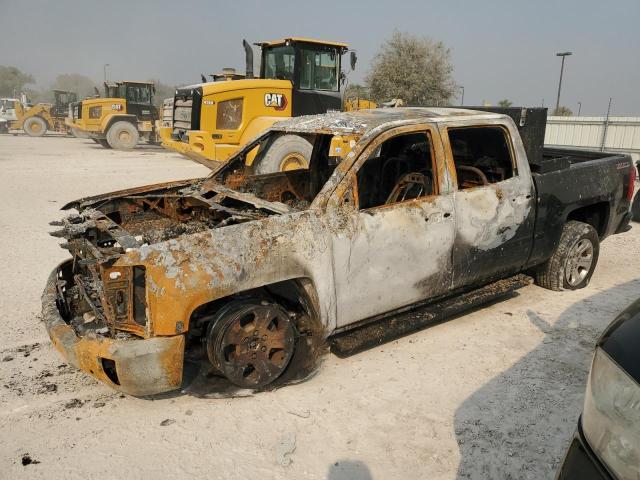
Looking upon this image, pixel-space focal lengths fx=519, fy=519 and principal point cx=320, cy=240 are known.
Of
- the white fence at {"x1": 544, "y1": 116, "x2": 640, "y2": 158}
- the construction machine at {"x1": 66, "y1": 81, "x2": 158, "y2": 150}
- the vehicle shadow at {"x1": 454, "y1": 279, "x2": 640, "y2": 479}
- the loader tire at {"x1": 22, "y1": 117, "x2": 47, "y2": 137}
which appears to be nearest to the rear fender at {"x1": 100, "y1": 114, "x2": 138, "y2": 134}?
the construction machine at {"x1": 66, "y1": 81, "x2": 158, "y2": 150}

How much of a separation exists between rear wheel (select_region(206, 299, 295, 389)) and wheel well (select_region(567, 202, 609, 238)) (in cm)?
346

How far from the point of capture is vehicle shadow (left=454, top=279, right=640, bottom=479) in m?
2.81

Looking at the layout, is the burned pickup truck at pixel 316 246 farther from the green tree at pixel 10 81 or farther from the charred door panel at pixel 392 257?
the green tree at pixel 10 81

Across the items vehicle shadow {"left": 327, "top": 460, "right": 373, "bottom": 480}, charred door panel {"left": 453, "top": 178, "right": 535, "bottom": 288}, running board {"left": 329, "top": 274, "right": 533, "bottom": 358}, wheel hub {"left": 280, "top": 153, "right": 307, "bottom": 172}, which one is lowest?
vehicle shadow {"left": 327, "top": 460, "right": 373, "bottom": 480}

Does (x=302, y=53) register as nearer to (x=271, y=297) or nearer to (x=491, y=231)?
(x=491, y=231)

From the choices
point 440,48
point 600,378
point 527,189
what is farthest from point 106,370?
point 440,48

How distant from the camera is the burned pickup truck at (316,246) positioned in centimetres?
306

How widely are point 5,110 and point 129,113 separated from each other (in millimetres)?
13406

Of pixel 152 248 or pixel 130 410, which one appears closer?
pixel 152 248

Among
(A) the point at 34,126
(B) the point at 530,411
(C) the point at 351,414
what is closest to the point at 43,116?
(A) the point at 34,126

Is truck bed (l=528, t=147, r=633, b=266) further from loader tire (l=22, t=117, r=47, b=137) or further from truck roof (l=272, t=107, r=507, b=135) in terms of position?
loader tire (l=22, t=117, r=47, b=137)

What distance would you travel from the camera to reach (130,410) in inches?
131

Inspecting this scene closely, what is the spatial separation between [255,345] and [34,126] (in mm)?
27488

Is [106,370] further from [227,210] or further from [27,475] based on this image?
[227,210]
